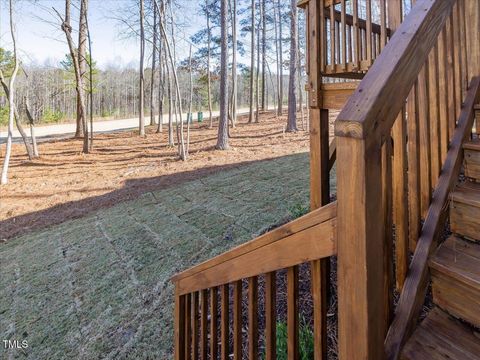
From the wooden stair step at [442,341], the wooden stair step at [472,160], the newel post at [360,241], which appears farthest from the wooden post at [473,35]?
the newel post at [360,241]

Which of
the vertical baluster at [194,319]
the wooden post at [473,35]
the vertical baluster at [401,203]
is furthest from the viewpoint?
the wooden post at [473,35]

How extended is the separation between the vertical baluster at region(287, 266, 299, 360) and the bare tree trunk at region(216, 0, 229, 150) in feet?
30.5

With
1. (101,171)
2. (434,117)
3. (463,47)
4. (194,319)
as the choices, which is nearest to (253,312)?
(194,319)

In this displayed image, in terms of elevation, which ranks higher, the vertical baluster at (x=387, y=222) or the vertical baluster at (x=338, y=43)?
the vertical baluster at (x=338, y=43)

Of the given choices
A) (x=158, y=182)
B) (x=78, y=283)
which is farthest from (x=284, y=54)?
(x=78, y=283)

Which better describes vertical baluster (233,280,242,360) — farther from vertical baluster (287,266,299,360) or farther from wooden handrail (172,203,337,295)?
vertical baluster (287,266,299,360)

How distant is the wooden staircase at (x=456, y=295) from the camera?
1124mm

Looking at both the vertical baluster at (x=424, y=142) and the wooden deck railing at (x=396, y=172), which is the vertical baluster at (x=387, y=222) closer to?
the wooden deck railing at (x=396, y=172)

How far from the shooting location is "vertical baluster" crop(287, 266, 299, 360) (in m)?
1.10

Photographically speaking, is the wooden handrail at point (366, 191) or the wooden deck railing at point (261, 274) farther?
the wooden deck railing at point (261, 274)

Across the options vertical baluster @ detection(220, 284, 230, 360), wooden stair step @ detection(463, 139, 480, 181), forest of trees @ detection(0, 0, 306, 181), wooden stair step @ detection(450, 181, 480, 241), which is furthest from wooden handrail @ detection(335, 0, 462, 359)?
forest of trees @ detection(0, 0, 306, 181)

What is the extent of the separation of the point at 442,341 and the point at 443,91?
1.18m

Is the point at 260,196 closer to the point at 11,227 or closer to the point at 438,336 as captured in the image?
the point at 438,336

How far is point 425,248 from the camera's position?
4.38 ft
